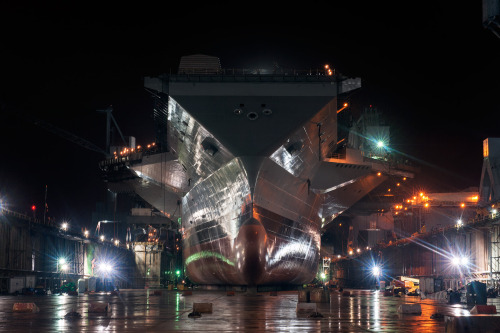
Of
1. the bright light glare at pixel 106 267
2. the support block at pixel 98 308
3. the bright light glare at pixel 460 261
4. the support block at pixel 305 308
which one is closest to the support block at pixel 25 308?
the support block at pixel 98 308

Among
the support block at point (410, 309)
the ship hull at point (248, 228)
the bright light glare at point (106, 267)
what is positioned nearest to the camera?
the support block at point (410, 309)

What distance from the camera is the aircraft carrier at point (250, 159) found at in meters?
26.9

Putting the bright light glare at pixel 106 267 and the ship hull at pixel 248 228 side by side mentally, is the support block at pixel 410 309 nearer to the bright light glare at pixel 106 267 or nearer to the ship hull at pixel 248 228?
the ship hull at pixel 248 228

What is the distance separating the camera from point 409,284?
3756cm

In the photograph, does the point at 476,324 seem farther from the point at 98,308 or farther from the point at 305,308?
the point at 98,308

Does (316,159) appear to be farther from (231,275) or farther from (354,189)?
(354,189)

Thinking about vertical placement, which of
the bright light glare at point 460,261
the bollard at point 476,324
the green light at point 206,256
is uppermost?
the bollard at point 476,324

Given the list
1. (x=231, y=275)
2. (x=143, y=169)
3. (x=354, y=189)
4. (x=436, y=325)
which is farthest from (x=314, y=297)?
(x=354, y=189)

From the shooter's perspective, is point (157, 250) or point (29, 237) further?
point (157, 250)

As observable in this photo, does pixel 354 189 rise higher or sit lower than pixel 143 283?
higher

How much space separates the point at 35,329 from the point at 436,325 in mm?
6852

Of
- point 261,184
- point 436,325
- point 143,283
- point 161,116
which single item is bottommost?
point 143,283

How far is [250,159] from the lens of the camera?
27.5 m

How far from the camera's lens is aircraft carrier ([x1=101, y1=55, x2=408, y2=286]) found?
26.9 m
